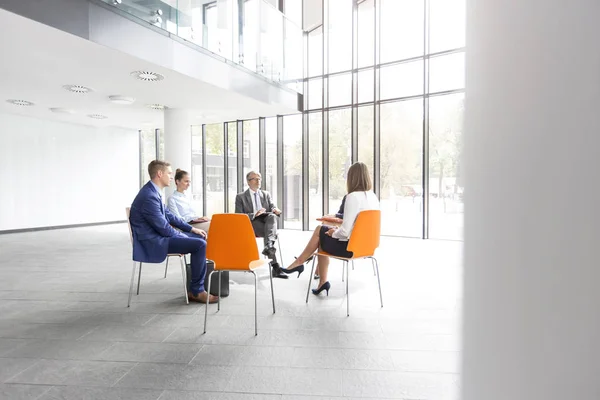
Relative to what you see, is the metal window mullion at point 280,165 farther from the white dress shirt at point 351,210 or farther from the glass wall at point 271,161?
the white dress shirt at point 351,210

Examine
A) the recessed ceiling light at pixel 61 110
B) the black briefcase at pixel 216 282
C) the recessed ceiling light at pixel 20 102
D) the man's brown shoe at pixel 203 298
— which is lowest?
the man's brown shoe at pixel 203 298

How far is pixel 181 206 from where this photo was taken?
4797 millimetres

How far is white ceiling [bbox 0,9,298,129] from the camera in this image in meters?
5.00

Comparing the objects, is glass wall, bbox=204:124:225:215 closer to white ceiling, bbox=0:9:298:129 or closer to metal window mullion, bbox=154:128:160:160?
white ceiling, bbox=0:9:298:129

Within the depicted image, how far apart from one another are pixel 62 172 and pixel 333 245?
10514mm

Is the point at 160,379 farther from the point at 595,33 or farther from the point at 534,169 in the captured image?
the point at 595,33

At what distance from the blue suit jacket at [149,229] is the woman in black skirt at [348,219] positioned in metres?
1.48

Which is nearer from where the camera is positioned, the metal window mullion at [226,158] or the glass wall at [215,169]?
the metal window mullion at [226,158]

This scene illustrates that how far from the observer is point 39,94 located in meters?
7.68

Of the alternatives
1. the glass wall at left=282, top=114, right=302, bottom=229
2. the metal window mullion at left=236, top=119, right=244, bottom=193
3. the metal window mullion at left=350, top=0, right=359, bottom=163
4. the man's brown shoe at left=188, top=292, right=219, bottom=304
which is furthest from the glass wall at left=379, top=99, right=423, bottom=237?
the man's brown shoe at left=188, top=292, right=219, bottom=304

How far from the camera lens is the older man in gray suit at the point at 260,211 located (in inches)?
214

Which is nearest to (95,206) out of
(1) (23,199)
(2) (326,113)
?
(1) (23,199)

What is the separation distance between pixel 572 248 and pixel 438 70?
8619 mm

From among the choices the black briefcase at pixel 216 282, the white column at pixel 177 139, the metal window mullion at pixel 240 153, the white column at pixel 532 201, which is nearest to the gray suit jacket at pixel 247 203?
the black briefcase at pixel 216 282
